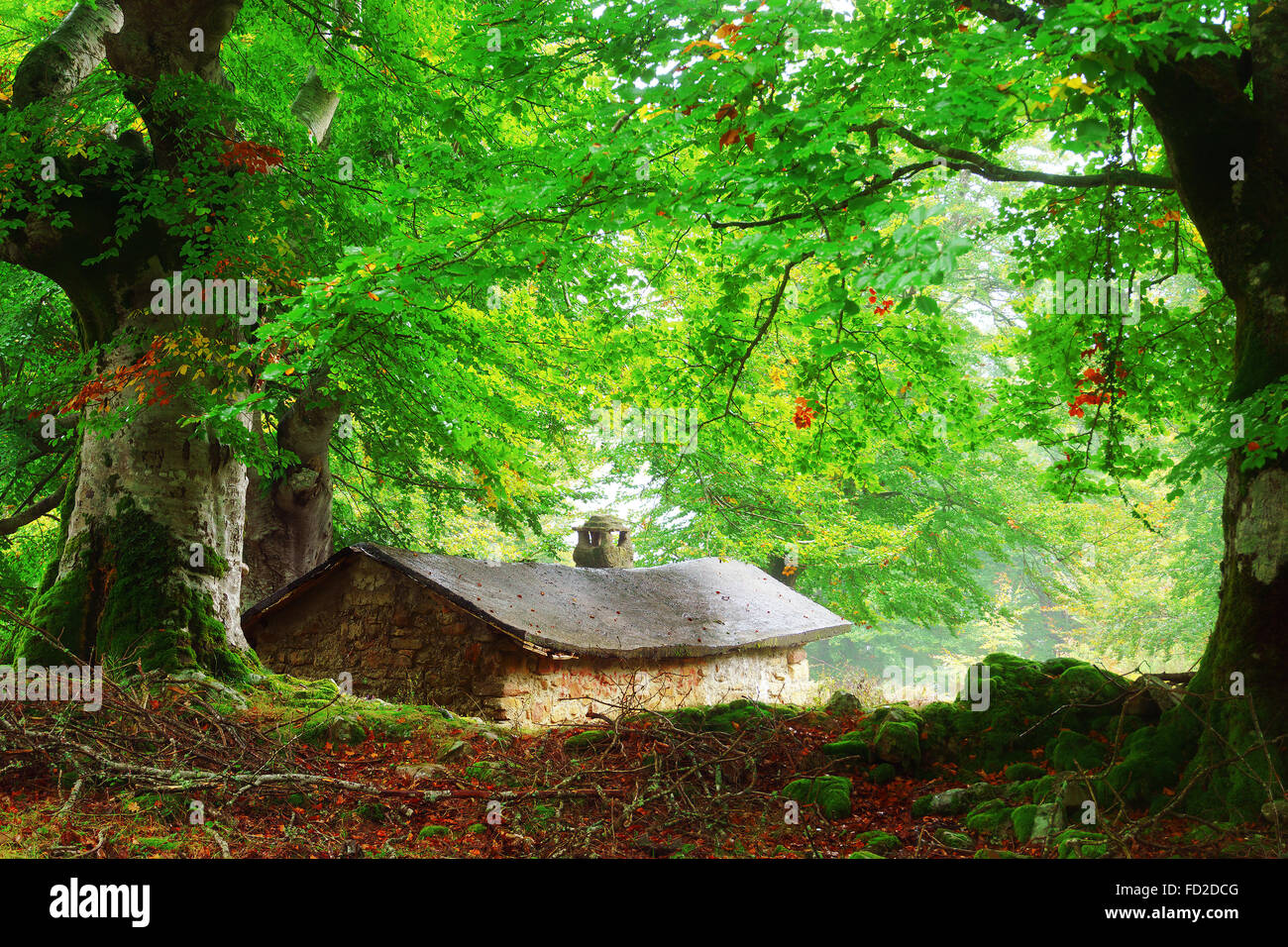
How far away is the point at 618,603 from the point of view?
42.6 feet

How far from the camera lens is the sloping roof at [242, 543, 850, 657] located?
10383mm

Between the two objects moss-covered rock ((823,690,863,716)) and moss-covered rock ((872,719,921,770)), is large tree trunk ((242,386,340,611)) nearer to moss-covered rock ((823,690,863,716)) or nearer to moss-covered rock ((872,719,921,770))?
moss-covered rock ((823,690,863,716))

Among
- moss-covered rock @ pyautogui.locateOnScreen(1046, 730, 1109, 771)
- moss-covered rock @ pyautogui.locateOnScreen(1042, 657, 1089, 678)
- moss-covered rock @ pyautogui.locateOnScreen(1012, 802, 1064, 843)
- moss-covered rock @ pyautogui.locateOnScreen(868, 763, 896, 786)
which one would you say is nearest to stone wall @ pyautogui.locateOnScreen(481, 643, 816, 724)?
moss-covered rock @ pyautogui.locateOnScreen(868, 763, 896, 786)

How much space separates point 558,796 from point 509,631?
447 centimetres

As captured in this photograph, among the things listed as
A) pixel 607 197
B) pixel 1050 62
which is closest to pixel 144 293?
pixel 607 197
